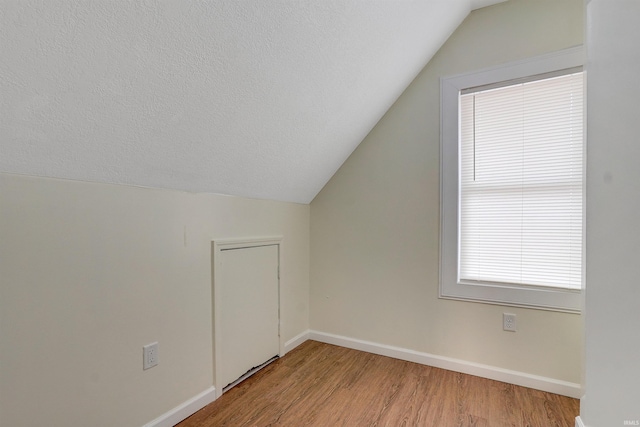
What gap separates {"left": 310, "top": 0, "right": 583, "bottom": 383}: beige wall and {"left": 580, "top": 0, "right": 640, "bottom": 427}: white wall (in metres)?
0.55

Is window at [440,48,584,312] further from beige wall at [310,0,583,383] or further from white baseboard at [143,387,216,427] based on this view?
white baseboard at [143,387,216,427]

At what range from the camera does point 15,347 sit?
1113 mm

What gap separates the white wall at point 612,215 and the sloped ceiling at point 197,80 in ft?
3.25

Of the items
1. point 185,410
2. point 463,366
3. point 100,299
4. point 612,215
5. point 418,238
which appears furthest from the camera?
point 418,238

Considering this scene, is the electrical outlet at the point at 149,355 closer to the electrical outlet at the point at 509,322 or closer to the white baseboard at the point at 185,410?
the white baseboard at the point at 185,410

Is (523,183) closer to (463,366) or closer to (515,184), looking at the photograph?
(515,184)

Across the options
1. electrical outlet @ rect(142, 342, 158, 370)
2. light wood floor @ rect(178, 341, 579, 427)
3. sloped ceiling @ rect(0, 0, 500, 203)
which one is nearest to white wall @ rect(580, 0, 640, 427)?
light wood floor @ rect(178, 341, 579, 427)

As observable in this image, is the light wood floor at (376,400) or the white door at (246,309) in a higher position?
the white door at (246,309)

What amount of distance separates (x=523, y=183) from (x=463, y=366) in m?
1.35

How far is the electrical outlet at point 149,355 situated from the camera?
1526mm

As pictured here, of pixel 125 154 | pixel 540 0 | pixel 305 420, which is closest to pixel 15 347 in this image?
pixel 125 154

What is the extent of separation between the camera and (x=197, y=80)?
1.30 meters

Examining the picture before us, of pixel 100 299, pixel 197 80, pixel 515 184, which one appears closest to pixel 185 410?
pixel 100 299

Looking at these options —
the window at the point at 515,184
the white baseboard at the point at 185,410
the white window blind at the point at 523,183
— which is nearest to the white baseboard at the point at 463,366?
the window at the point at 515,184
